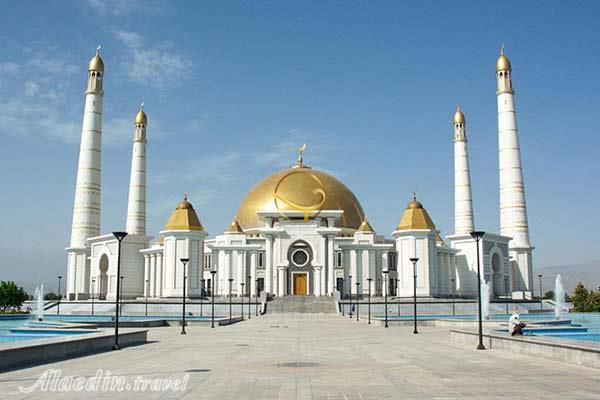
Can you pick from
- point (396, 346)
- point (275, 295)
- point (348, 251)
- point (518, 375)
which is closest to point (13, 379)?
point (518, 375)

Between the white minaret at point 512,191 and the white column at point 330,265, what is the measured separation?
753 inches

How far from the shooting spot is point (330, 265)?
5741 cm

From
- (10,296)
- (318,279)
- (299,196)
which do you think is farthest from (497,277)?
(10,296)

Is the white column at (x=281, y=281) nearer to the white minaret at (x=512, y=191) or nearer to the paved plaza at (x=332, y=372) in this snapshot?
the white minaret at (x=512, y=191)

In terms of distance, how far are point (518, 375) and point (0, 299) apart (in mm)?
55357

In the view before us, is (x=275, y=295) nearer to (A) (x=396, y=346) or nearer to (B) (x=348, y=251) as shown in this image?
(B) (x=348, y=251)

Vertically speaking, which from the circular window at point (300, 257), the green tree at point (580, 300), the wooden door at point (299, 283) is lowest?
the green tree at point (580, 300)

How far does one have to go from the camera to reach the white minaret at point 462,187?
6800cm

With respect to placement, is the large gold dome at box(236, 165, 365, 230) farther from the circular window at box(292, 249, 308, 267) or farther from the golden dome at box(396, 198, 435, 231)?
the golden dome at box(396, 198, 435, 231)

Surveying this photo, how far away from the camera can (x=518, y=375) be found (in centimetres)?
→ 1180

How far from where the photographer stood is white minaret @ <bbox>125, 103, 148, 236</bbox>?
224 feet

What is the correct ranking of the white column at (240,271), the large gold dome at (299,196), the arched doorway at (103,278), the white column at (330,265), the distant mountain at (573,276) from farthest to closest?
1. the distant mountain at (573,276)
2. the large gold dome at (299,196)
3. the arched doorway at (103,278)
4. the white column at (240,271)
5. the white column at (330,265)

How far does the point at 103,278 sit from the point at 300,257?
2030 cm

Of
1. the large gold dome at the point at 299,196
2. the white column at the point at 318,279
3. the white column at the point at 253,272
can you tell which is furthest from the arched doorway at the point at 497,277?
the white column at the point at 253,272
